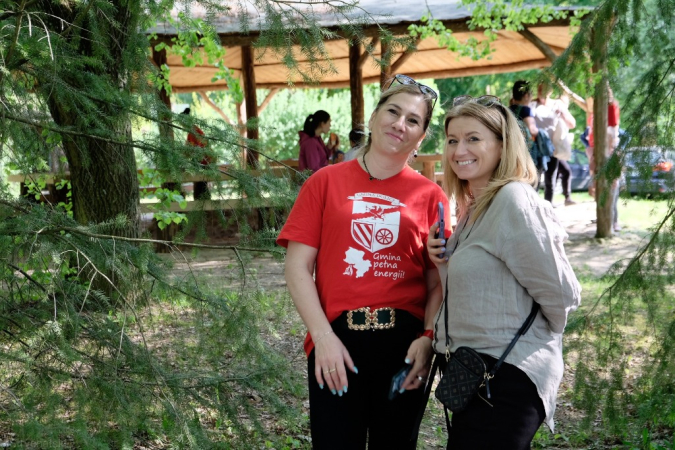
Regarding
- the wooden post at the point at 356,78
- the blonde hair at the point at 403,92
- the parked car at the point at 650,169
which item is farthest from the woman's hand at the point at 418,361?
the wooden post at the point at 356,78

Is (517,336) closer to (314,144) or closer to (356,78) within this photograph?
(314,144)

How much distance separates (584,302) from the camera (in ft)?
23.2

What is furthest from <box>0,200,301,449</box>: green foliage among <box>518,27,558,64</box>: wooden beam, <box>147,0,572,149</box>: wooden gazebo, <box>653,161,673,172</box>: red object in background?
<box>518,27,558,64</box>: wooden beam

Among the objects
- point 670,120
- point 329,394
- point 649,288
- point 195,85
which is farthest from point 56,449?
point 195,85

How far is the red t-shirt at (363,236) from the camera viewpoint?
2336 millimetres

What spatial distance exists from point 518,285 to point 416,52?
9146 millimetres

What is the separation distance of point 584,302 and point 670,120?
3.29 metres

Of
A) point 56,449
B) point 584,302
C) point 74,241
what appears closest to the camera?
point 56,449

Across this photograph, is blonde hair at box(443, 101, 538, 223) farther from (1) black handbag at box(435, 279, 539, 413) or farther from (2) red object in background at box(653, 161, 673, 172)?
(2) red object in background at box(653, 161, 673, 172)

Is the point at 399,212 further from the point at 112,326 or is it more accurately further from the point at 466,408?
the point at 112,326

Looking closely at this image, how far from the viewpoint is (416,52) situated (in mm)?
10828

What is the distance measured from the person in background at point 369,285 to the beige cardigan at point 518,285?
0.27 metres

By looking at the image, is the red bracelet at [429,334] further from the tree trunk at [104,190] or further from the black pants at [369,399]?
the tree trunk at [104,190]

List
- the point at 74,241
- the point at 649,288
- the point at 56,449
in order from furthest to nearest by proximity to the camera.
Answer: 1. the point at 649,288
2. the point at 74,241
3. the point at 56,449
